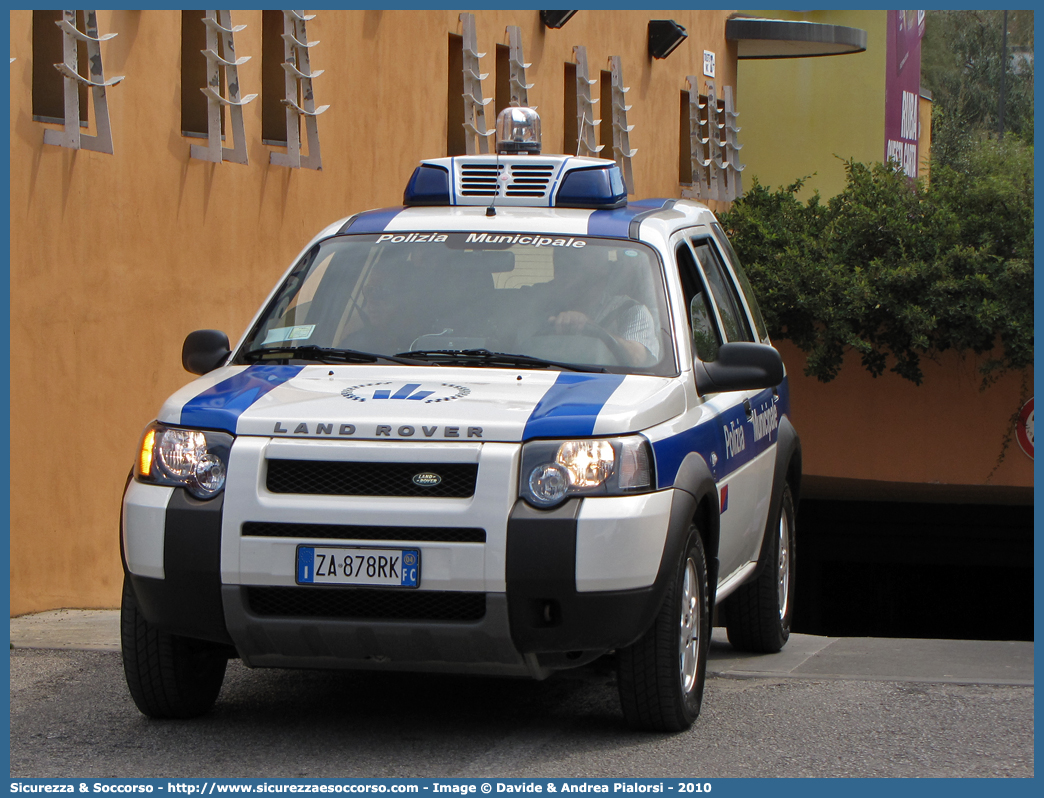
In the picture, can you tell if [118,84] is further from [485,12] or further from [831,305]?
[831,305]

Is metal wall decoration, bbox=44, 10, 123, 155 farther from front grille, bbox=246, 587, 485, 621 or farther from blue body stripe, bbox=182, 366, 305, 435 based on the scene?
front grille, bbox=246, 587, 485, 621

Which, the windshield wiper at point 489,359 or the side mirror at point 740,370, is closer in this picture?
the windshield wiper at point 489,359

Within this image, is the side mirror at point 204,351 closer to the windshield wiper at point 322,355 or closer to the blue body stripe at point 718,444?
the windshield wiper at point 322,355

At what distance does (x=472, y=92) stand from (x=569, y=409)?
9.98m

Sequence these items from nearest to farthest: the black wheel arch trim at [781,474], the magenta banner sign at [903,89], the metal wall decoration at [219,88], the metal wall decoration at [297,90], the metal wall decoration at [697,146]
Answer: the black wheel arch trim at [781,474]
the metal wall decoration at [219,88]
the metal wall decoration at [297,90]
the metal wall decoration at [697,146]
the magenta banner sign at [903,89]

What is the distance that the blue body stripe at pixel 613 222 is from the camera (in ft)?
20.9

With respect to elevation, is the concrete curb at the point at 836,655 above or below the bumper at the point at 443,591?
below

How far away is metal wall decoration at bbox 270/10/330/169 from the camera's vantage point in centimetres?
1145

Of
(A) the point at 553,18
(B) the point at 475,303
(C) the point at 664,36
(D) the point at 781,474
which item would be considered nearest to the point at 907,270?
(C) the point at 664,36

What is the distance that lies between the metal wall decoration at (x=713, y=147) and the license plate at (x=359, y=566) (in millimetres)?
18052

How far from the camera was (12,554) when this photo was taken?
8422 millimetres

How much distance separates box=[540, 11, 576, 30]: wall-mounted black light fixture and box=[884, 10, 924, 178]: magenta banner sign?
39.1 feet

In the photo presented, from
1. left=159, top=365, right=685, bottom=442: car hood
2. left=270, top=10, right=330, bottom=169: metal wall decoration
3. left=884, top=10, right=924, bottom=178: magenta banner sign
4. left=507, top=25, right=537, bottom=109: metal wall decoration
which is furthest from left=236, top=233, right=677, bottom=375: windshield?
left=884, top=10, right=924, bottom=178: magenta banner sign

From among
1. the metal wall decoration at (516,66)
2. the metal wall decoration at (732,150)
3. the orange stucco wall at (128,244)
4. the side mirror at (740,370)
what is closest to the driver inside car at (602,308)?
the side mirror at (740,370)
